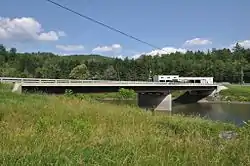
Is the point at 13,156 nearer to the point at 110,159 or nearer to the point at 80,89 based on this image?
the point at 110,159

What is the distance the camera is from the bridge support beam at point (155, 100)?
80.5 metres

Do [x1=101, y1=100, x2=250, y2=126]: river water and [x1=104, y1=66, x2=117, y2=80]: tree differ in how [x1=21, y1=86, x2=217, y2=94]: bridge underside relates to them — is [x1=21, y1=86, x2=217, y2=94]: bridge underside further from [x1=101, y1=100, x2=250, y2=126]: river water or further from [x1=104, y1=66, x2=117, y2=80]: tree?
[x1=104, y1=66, x2=117, y2=80]: tree

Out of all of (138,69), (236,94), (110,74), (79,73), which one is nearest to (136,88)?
(236,94)

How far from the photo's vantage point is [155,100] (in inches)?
3285

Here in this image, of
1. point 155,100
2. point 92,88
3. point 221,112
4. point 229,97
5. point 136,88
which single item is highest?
point 92,88

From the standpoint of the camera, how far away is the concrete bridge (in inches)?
1923

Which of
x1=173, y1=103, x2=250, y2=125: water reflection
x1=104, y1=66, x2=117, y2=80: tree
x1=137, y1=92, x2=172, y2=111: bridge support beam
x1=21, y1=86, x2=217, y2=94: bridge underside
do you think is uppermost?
x1=104, y1=66, x2=117, y2=80: tree

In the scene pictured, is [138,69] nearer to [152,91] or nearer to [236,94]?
[236,94]

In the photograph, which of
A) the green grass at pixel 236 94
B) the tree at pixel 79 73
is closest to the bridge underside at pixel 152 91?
the green grass at pixel 236 94

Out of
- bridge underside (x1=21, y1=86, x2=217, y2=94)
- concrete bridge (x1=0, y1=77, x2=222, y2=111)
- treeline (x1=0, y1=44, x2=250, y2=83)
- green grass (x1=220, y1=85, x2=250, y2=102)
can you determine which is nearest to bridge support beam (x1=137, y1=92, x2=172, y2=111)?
concrete bridge (x1=0, y1=77, x2=222, y2=111)

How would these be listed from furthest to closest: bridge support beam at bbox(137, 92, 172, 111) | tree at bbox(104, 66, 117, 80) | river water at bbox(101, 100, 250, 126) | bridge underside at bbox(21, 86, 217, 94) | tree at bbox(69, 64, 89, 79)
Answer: tree at bbox(104, 66, 117, 80)
tree at bbox(69, 64, 89, 79)
bridge support beam at bbox(137, 92, 172, 111)
bridge underside at bbox(21, 86, 217, 94)
river water at bbox(101, 100, 250, 126)

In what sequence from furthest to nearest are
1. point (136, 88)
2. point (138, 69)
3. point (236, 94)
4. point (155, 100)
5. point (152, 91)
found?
1. point (138, 69)
2. point (236, 94)
3. point (155, 100)
4. point (152, 91)
5. point (136, 88)

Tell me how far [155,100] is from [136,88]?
12.0 meters

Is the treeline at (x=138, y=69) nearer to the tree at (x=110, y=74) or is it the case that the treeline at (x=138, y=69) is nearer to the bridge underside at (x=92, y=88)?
the tree at (x=110, y=74)
